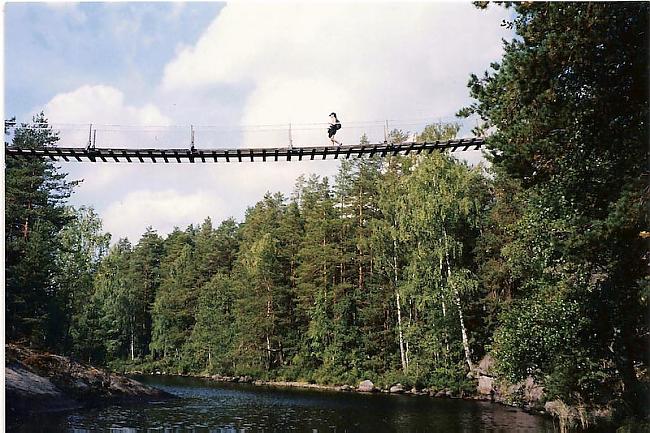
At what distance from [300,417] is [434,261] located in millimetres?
9897

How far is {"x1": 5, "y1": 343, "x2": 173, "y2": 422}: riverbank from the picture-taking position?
1725 cm

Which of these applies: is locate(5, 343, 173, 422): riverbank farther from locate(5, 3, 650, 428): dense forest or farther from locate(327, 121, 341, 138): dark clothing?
locate(327, 121, 341, 138): dark clothing

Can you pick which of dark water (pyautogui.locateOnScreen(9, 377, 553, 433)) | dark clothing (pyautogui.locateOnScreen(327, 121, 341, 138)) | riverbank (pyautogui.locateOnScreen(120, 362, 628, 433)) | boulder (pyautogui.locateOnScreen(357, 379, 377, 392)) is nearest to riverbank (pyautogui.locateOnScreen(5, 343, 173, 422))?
dark water (pyautogui.locateOnScreen(9, 377, 553, 433))

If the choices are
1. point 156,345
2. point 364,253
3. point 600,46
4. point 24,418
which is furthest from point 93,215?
point 600,46

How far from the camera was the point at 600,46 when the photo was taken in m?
8.92

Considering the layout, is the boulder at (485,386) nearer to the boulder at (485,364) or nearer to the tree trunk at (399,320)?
the boulder at (485,364)

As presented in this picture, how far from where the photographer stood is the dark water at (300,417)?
15.6m

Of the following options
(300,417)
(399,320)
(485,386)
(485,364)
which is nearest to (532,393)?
(485,386)

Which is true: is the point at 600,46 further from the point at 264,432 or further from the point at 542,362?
the point at 264,432

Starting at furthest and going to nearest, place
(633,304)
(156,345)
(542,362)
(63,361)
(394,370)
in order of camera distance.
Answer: (156,345), (394,370), (63,361), (542,362), (633,304)

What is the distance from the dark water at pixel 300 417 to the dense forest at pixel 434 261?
2.16 meters

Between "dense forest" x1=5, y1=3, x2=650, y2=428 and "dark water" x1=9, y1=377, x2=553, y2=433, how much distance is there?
2.16 meters

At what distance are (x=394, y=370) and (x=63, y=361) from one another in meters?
14.3

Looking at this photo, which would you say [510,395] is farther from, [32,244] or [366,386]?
[32,244]
